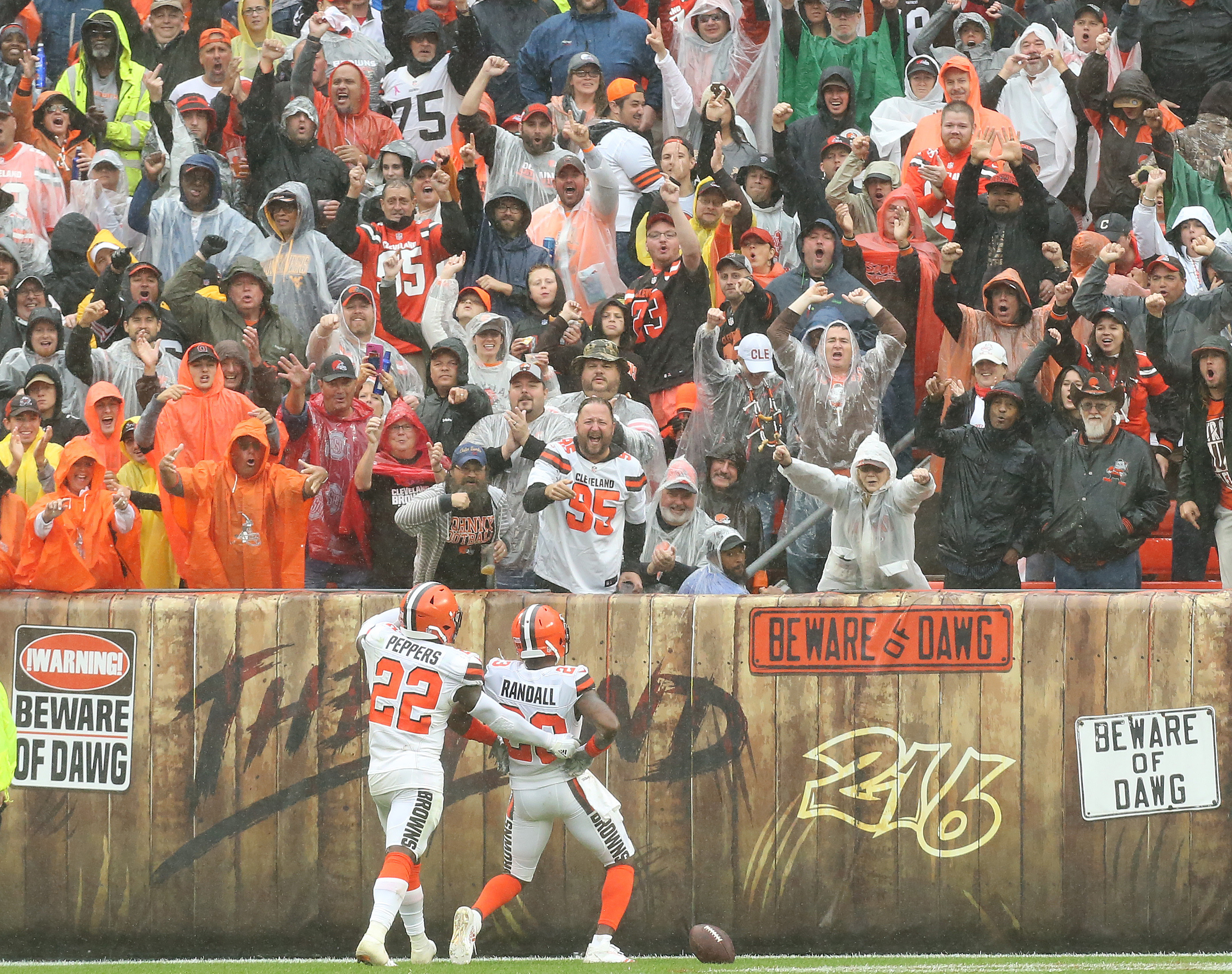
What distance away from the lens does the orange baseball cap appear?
48.1ft

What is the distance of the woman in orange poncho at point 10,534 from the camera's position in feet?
32.7

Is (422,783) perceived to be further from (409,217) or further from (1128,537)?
(409,217)

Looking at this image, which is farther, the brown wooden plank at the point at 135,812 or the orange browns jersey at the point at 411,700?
the brown wooden plank at the point at 135,812

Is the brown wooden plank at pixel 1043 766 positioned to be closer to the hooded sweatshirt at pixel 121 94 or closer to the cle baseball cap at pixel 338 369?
the cle baseball cap at pixel 338 369

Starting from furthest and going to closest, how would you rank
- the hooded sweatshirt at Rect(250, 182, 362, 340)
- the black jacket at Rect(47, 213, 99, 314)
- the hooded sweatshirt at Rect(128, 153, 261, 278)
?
1. the black jacket at Rect(47, 213, 99, 314)
2. the hooded sweatshirt at Rect(128, 153, 261, 278)
3. the hooded sweatshirt at Rect(250, 182, 362, 340)

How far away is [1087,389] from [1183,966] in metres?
3.71

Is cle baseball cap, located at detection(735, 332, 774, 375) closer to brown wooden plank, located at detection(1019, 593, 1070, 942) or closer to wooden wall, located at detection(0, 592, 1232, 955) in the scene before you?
wooden wall, located at detection(0, 592, 1232, 955)

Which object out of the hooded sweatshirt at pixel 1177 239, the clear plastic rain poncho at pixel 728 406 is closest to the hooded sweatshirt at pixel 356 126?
the clear plastic rain poncho at pixel 728 406

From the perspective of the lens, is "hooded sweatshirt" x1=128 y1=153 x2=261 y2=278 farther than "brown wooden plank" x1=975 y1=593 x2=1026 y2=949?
Yes

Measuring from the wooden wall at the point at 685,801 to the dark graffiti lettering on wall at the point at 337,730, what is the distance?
0.6 inches

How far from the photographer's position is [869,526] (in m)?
10.1

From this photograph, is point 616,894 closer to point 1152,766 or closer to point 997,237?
point 1152,766

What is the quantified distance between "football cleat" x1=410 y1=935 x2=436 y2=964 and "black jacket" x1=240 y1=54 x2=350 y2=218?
296 inches

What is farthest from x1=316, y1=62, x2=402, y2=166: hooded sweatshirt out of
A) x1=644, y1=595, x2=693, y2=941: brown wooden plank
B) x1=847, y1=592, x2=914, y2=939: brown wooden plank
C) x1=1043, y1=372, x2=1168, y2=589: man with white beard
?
x1=847, y1=592, x2=914, y2=939: brown wooden plank
